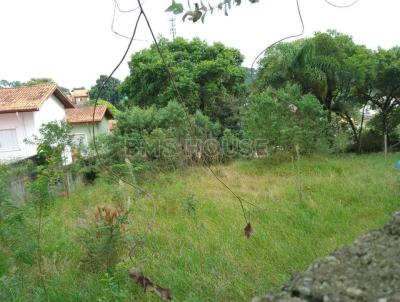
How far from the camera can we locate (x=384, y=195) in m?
5.00

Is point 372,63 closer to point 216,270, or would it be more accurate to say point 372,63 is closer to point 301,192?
point 301,192

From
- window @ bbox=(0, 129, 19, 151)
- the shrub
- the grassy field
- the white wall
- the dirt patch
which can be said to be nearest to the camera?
the dirt patch

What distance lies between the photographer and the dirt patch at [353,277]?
30.0 inches

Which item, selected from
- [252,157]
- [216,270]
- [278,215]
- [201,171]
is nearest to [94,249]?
[216,270]

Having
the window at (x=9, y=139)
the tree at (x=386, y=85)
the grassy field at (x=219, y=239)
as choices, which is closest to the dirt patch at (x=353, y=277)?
the grassy field at (x=219, y=239)

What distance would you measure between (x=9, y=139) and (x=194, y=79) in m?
7.97

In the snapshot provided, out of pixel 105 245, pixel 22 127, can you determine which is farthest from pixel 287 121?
pixel 22 127

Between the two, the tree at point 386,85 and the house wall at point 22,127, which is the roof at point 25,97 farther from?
the tree at point 386,85

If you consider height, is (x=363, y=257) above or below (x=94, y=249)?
above

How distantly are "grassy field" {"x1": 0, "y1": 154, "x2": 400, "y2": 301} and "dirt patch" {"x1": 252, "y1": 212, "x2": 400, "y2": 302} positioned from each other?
5.45ft

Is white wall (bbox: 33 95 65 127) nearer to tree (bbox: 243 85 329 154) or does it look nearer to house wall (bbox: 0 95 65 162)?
house wall (bbox: 0 95 65 162)

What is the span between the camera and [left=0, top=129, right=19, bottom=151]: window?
47.4 ft

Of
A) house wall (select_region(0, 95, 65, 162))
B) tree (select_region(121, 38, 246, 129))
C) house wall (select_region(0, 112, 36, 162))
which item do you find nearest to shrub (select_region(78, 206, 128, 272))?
tree (select_region(121, 38, 246, 129))

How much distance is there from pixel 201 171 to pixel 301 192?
3.76 m
